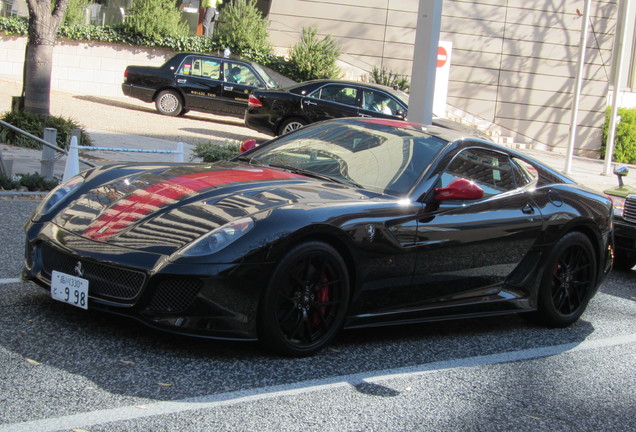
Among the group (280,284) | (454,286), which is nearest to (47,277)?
(280,284)

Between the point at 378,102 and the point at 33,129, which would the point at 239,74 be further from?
the point at 33,129

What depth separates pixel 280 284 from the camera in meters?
4.64

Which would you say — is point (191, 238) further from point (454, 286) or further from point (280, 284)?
point (454, 286)

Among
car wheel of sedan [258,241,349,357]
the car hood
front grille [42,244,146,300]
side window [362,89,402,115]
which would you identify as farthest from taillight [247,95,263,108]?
front grille [42,244,146,300]

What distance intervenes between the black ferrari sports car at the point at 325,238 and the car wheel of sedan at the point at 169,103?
15653 millimetres

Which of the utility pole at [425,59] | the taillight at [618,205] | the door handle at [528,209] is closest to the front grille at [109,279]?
the door handle at [528,209]

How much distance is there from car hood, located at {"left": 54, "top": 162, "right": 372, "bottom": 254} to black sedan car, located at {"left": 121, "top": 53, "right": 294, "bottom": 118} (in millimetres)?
16117

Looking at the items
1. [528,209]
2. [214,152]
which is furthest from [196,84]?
[528,209]

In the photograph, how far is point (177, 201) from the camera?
16.1 feet

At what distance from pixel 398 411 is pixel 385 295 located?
3.30ft

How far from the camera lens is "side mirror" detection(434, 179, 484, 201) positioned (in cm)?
537

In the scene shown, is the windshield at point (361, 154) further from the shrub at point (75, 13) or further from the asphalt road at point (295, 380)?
the shrub at point (75, 13)

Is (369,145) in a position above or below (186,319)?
above

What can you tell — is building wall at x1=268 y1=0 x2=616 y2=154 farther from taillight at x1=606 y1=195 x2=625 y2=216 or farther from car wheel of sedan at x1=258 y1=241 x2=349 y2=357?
car wheel of sedan at x1=258 y1=241 x2=349 y2=357
